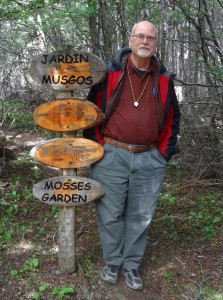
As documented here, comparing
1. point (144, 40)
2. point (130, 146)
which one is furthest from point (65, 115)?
point (144, 40)

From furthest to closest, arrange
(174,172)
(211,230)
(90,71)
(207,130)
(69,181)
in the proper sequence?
(174,172)
(207,130)
(211,230)
(69,181)
(90,71)

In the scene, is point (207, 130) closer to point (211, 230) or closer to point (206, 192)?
point (206, 192)

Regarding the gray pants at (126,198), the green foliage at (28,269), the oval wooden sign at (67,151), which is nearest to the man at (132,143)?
the gray pants at (126,198)

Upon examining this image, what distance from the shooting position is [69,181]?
10.4 feet

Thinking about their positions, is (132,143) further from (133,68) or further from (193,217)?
(193,217)

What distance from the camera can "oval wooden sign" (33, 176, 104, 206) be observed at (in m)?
3.16

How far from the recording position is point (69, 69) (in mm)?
2947

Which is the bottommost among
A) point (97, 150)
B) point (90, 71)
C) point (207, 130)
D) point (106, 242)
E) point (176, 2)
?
point (106, 242)

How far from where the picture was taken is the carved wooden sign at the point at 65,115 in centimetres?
299

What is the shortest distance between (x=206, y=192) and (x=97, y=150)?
3038mm

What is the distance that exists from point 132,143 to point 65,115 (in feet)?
2.12

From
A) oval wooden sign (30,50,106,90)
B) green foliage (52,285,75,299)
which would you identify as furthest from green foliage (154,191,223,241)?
oval wooden sign (30,50,106,90)

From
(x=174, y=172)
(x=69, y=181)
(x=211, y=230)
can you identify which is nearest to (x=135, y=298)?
(x=69, y=181)

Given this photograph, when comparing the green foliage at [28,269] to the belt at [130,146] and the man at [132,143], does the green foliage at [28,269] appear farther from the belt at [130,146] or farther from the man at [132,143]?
the belt at [130,146]
